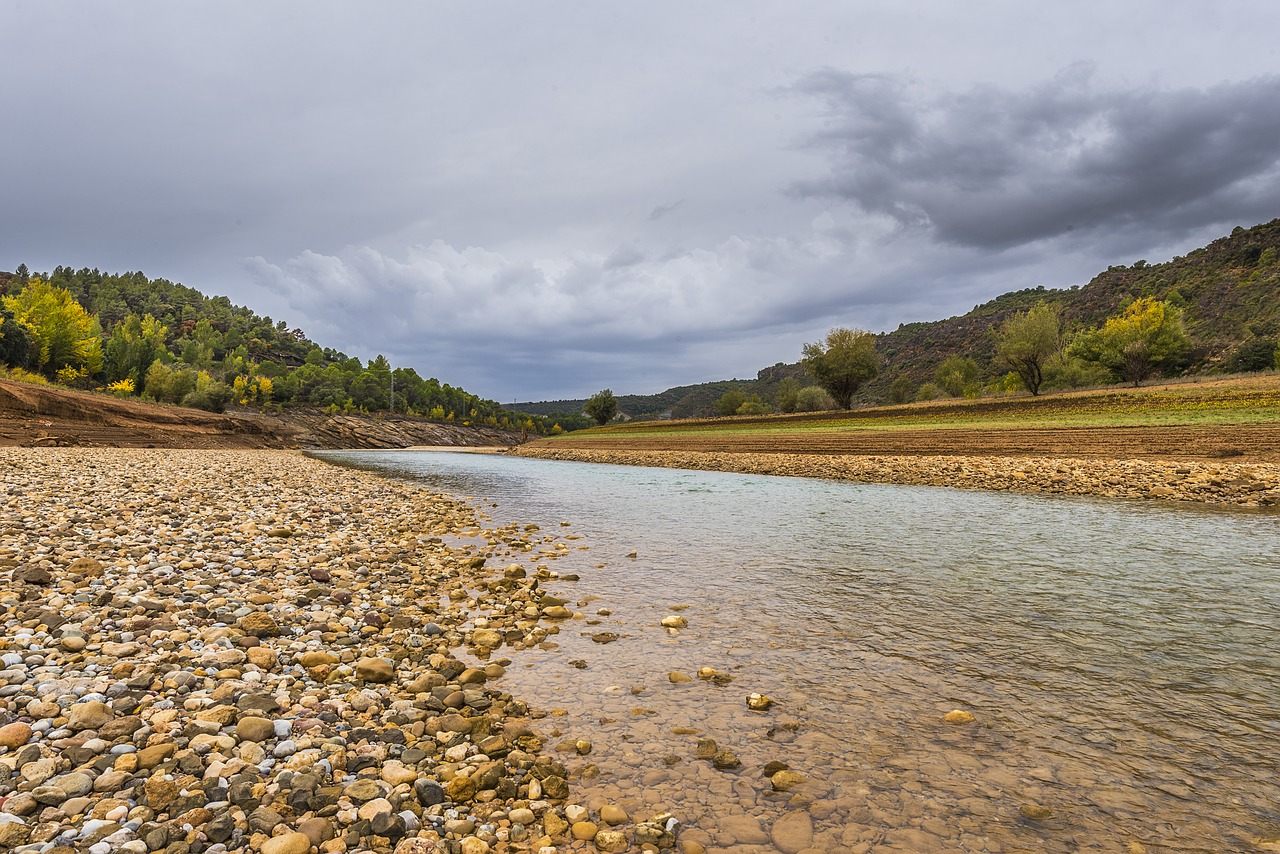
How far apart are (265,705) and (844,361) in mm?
84211

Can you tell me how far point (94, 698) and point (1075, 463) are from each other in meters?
34.1

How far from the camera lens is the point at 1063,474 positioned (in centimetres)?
2506

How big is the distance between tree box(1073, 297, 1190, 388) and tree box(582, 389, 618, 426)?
312 ft

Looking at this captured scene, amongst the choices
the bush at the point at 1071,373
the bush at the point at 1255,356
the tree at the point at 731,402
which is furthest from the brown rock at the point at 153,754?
the tree at the point at 731,402

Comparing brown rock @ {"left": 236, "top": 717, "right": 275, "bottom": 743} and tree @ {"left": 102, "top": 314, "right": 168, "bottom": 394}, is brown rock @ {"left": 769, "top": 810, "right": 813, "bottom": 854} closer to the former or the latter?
brown rock @ {"left": 236, "top": 717, "right": 275, "bottom": 743}

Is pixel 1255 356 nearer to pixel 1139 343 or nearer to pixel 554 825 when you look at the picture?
pixel 1139 343

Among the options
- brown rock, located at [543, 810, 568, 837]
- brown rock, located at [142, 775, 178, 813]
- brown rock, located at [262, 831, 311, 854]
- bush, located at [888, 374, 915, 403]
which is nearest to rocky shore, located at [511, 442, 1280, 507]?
brown rock, located at [543, 810, 568, 837]

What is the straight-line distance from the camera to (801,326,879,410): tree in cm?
8094

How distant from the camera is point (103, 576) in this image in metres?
7.98

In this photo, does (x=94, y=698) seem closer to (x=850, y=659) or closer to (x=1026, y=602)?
(x=850, y=659)

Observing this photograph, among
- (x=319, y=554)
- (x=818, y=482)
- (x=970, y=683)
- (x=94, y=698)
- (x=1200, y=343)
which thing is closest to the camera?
(x=94, y=698)

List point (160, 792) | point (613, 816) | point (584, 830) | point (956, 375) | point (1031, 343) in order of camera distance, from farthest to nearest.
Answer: point (956, 375), point (1031, 343), point (613, 816), point (584, 830), point (160, 792)

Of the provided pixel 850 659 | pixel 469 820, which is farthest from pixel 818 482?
pixel 469 820

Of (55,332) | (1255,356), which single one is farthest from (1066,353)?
(55,332)
